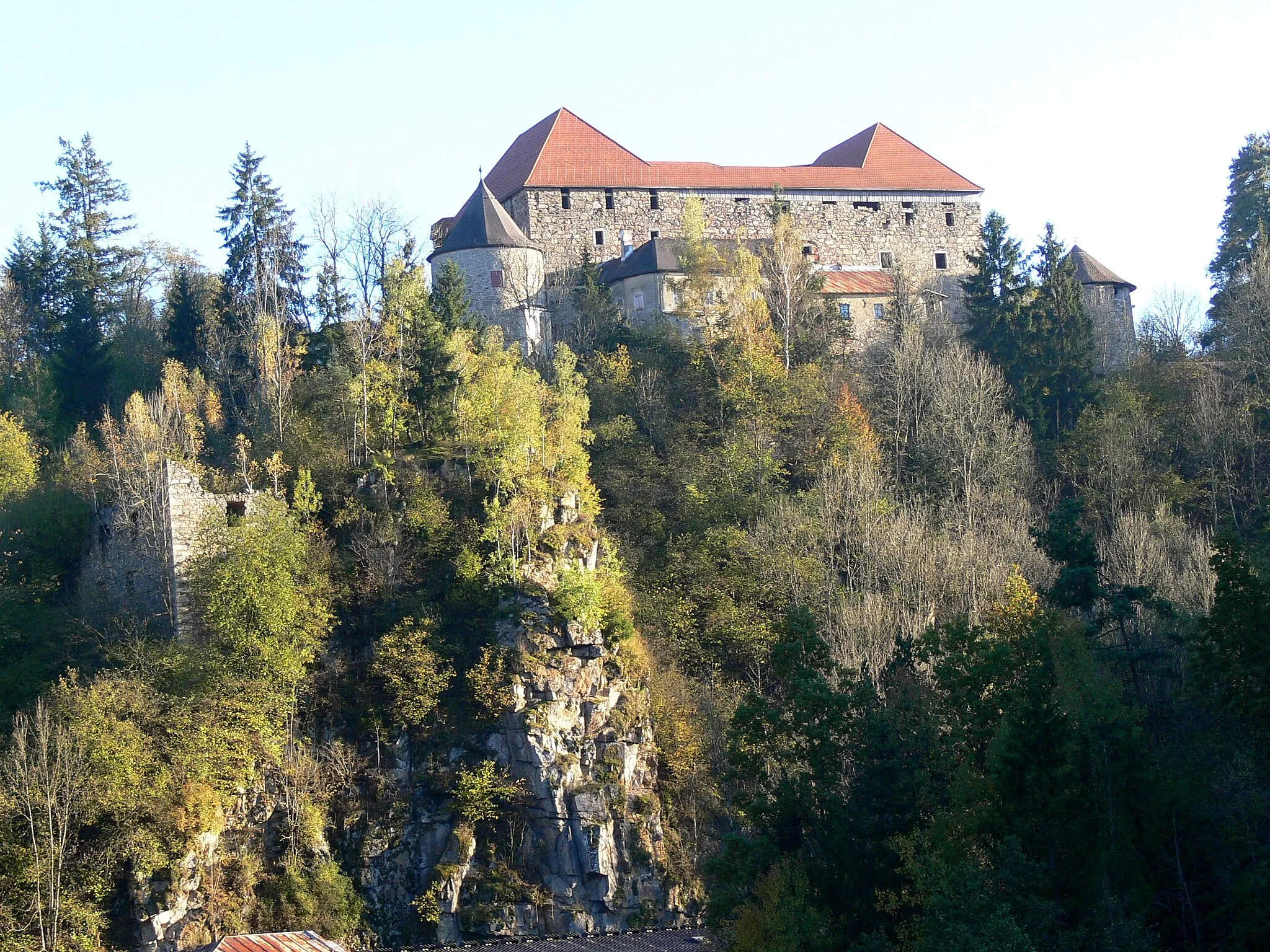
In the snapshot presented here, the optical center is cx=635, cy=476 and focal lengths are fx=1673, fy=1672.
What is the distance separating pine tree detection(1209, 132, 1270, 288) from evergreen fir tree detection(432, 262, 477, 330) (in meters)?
23.7

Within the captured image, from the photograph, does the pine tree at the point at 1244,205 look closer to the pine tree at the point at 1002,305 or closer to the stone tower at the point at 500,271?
the pine tree at the point at 1002,305

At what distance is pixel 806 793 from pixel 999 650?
3.80 meters

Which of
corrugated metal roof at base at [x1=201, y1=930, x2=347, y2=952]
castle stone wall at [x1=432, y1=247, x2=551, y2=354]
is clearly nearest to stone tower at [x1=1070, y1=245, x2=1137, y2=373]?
castle stone wall at [x1=432, y1=247, x2=551, y2=354]

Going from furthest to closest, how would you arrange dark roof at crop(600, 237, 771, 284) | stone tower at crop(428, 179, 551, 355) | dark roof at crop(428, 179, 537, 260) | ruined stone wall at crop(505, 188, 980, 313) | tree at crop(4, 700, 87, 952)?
ruined stone wall at crop(505, 188, 980, 313), dark roof at crop(600, 237, 771, 284), dark roof at crop(428, 179, 537, 260), stone tower at crop(428, 179, 551, 355), tree at crop(4, 700, 87, 952)

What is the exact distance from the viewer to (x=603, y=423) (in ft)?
140

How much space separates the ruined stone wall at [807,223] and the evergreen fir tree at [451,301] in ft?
29.8

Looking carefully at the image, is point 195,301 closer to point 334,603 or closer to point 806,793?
point 334,603

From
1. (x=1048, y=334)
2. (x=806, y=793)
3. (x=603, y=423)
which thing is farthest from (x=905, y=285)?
(x=806, y=793)

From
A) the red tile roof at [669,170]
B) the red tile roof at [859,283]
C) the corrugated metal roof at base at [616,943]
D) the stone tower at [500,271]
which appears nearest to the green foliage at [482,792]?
the corrugated metal roof at base at [616,943]

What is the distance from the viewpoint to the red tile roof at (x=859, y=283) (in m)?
53.3

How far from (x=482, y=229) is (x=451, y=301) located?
27.5 feet

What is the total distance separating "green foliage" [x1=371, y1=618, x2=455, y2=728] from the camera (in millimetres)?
34750

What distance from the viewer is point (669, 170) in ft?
189

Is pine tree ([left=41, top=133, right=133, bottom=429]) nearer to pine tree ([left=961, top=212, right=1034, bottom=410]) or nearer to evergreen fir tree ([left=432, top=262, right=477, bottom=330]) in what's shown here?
evergreen fir tree ([left=432, top=262, right=477, bottom=330])
